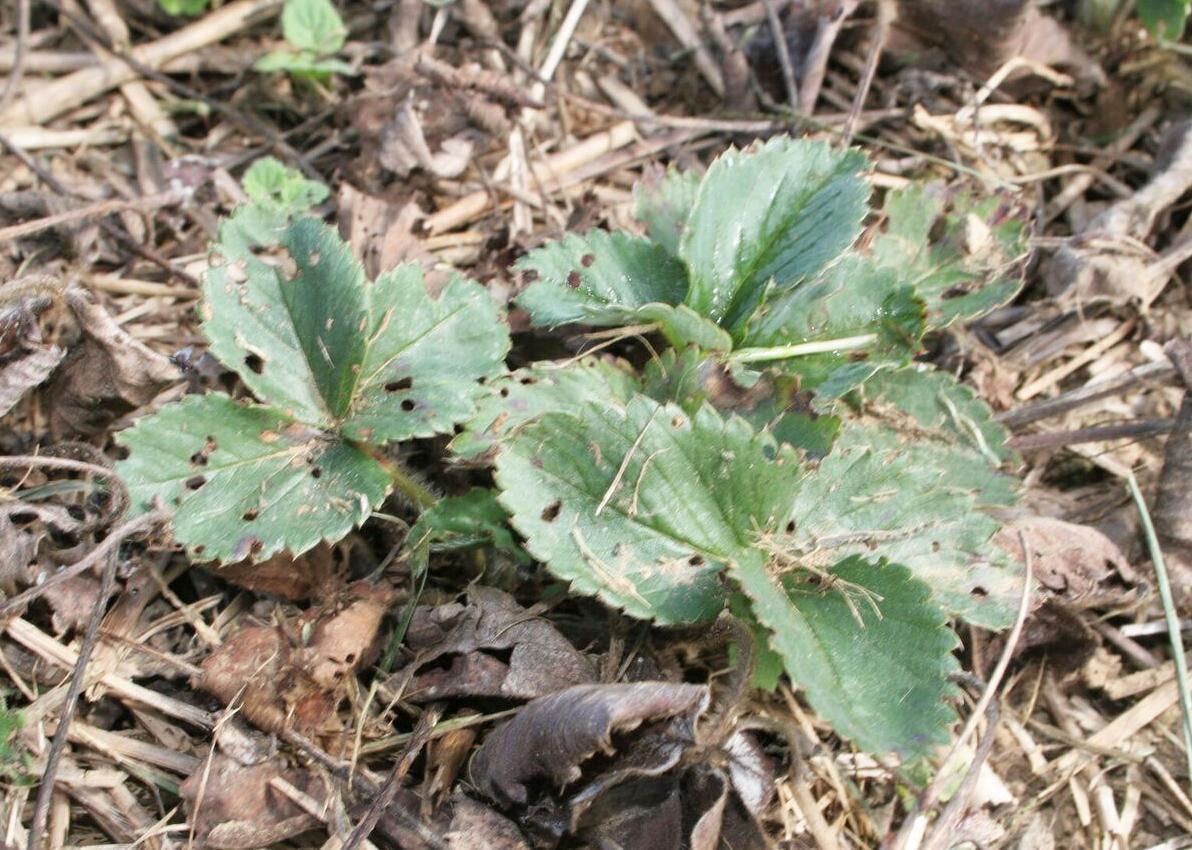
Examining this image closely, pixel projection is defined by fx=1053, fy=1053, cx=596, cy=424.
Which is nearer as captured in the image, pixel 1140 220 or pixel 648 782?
pixel 648 782

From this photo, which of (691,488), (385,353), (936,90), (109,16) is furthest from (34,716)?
(936,90)

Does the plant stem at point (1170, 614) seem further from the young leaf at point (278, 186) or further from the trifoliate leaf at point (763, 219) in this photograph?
the young leaf at point (278, 186)

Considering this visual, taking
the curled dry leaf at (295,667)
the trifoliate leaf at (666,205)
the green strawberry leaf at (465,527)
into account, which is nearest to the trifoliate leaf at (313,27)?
the trifoliate leaf at (666,205)

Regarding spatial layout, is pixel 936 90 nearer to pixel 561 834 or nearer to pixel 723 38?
pixel 723 38

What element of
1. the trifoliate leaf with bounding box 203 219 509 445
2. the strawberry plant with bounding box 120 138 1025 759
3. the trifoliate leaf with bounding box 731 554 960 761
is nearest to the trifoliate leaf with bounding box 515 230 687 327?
the strawberry plant with bounding box 120 138 1025 759

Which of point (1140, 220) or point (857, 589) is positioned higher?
point (1140, 220)
